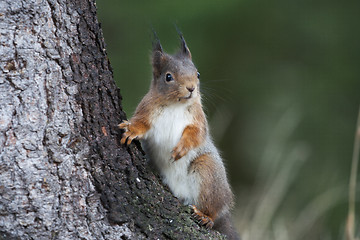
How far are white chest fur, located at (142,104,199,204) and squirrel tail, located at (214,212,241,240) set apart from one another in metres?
0.22

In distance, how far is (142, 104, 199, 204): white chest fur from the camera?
9.29ft

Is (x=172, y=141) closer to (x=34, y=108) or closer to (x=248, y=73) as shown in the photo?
(x=34, y=108)

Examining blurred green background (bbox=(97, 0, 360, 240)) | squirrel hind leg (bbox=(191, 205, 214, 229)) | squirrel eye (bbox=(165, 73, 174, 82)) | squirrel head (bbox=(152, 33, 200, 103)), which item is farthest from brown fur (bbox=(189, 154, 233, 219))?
blurred green background (bbox=(97, 0, 360, 240))

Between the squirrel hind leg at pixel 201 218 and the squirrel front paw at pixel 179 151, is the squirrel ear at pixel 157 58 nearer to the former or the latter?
the squirrel front paw at pixel 179 151

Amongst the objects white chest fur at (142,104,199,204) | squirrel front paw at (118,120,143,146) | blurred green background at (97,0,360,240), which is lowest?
blurred green background at (97,0,360,240)

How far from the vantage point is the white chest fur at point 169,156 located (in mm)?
2830

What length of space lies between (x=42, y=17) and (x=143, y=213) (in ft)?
2.85

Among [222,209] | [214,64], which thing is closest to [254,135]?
[214,64]

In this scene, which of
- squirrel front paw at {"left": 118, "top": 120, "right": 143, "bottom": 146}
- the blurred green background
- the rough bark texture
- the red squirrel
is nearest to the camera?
the rough bark texture

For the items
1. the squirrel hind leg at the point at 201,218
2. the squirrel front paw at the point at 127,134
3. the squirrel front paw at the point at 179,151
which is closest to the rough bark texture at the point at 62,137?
the squirrel front paw at the point at 127,134

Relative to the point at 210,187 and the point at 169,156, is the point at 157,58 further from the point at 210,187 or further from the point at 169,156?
the point at 210,187

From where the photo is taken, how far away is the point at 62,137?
211cm

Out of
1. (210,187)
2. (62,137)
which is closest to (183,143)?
(210,187)

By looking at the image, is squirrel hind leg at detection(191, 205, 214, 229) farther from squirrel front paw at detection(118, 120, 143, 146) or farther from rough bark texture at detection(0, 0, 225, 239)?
squirrel front paw at detection(118, 120, 143, 146)
